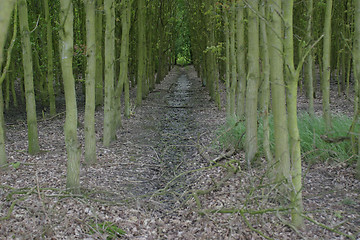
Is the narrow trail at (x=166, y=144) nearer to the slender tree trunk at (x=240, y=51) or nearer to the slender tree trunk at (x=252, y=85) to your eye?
the slender tree trunk at (x=240, y=51)

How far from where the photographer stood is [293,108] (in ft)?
15.2

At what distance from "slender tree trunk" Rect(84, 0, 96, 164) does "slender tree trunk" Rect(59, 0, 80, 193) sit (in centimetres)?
172

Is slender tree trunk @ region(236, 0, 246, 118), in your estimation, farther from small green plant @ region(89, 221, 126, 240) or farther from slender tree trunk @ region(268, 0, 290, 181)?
small green plant @ region(89, 221, 126, 240)

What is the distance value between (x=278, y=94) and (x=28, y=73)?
6.24 meters

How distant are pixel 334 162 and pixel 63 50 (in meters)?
5.78

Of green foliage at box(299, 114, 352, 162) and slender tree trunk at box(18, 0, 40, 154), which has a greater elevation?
slender tree trunk at box(18, 0, 40, 154)

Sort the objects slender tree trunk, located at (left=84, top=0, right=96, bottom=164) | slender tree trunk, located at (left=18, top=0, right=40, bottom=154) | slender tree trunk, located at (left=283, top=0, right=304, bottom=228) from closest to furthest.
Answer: slender tree trunk, located at (left=283, top=0, right=304, bottom=228) < slender tree trunk, located at (left=84, top=0, right=96, bottom=164) < slender tree trunk, located at (left=18, top=0, right=40, bottom=154)

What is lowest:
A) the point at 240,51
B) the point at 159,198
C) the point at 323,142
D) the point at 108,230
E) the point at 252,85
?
the point at 159,198

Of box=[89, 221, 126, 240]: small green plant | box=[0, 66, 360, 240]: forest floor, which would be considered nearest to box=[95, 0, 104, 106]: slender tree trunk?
box=[0, 66, 360, 240]: forest floor

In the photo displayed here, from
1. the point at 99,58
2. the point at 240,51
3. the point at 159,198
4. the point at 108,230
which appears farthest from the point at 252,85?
the point at 99,58

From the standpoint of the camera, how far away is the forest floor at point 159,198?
5023mm

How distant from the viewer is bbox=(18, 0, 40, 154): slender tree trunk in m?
8.12

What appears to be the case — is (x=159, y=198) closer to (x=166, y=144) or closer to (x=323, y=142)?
(x=323, y=142)

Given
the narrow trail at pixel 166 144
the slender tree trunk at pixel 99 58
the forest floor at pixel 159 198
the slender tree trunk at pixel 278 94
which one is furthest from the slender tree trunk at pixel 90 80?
the slender tree trunk at pixel 99 58
